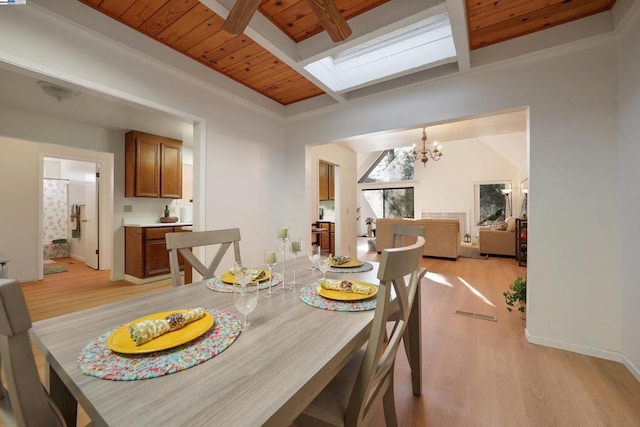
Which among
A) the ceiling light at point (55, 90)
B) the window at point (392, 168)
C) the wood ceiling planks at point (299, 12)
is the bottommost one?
the ceiling light at point (55, 90)

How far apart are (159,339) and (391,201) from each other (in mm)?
9935

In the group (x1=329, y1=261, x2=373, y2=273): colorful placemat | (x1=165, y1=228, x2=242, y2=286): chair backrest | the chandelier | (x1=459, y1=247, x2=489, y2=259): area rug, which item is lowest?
(x1=459, y1=247, x2=489, y2=259): area rug

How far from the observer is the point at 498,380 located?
166 cm

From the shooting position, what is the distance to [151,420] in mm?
487

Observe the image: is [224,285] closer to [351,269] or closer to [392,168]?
[351,269]

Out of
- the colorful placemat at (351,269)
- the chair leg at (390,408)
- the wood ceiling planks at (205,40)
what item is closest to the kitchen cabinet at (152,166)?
the wood ceiling planks at (205,40)

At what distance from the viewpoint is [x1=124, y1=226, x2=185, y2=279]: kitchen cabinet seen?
3.83 metres

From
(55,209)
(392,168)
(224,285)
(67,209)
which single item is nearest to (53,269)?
(67,209)

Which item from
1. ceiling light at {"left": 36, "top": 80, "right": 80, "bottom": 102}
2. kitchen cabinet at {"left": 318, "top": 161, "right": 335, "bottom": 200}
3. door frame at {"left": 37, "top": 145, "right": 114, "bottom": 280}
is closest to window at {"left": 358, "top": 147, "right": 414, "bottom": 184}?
kitchen cabinet at {"left": 318, "top": 161, "right": 335, "bottom": 200}

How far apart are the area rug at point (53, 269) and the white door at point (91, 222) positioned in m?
0.39

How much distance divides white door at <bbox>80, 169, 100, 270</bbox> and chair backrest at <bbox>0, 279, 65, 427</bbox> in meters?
5.18

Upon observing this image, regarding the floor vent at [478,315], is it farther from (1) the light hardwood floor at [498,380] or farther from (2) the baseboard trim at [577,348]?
(2) the baseboard trim at [577,348]

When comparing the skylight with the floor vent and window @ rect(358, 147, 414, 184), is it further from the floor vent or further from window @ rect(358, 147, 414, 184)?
window @ rect(358, 147, 414, 184)

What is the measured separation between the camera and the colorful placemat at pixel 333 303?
1029 mm
